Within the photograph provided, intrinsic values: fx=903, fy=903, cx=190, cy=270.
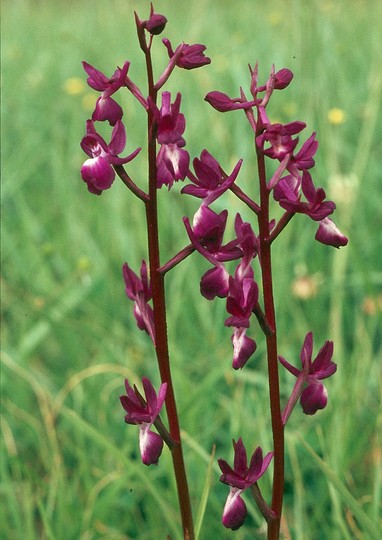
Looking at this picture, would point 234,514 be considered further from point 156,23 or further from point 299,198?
point 156,23

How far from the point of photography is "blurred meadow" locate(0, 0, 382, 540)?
157cm

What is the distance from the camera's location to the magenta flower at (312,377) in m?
0.96

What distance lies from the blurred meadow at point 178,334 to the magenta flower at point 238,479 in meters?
0.15

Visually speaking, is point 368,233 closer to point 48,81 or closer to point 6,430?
point 6,430

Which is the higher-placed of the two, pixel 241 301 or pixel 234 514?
pixel 241 301

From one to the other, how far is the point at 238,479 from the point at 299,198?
30 cm

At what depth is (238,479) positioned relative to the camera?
944mm

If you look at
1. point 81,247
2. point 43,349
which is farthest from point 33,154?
point 43,349

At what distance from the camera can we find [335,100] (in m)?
3.33

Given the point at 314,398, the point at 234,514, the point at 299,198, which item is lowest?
the point at 234,514

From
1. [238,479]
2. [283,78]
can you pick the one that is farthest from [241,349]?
[283,78]

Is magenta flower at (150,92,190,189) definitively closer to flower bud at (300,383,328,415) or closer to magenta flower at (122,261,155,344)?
magenta flower at (122,261,155,344)

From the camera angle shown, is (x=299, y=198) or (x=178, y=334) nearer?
(x=299, y=198)

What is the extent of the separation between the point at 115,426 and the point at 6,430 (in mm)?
235
